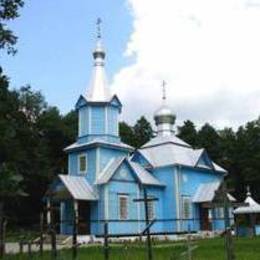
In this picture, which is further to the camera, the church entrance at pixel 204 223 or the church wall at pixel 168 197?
the church entrance at pixel 204 223

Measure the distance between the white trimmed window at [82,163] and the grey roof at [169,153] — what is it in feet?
16.8

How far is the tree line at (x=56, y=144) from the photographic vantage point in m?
48.2

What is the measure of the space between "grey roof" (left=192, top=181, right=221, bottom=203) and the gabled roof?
104 inches

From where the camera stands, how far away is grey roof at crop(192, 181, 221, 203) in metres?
38.2

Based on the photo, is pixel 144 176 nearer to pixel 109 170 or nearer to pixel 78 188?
pixel 109 170

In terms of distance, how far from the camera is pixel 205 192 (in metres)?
38.9

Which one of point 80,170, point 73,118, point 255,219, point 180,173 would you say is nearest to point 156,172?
point 180,173

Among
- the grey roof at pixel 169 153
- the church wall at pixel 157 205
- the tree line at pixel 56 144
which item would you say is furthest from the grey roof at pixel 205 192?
the tree line at pixel 56 144

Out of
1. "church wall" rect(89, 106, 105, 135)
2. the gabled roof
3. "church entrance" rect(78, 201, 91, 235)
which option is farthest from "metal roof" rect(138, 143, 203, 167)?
"church entrance" rect(78, 201, 91, 235)

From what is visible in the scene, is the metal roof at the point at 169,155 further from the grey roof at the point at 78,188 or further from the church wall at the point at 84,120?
the grey roof at the point at 78,188

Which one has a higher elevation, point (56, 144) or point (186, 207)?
point (56, 144)

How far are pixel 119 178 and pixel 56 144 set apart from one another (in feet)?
70.3

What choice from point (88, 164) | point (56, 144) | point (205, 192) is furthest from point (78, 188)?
point (56, 144)

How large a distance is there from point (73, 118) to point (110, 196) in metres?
25.0
